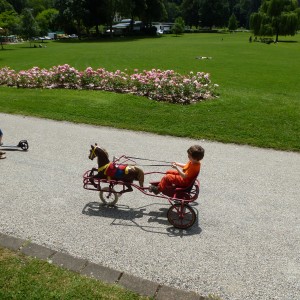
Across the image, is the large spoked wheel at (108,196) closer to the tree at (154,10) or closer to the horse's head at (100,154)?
the horse's head at (100,154)

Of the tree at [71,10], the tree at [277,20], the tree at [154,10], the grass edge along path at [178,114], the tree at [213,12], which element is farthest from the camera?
the tree at [213,12]

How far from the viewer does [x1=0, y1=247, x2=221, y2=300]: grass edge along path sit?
461 cm

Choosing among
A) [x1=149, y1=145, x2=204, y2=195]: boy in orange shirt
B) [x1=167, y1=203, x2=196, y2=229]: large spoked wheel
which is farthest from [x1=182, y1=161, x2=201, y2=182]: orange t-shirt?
[x1=167, y1=203, x2=196, y2=229]: large spoked wheel

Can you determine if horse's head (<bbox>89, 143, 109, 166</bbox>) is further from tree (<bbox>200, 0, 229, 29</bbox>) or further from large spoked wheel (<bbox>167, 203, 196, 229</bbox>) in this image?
tree (<bbox>200, 0, 229, 29</bbox>)

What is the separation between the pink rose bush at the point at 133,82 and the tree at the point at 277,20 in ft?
183

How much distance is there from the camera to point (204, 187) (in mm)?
7797

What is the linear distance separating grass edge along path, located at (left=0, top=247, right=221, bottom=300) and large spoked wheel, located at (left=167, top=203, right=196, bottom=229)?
5.57ft

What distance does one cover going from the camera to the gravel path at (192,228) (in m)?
5.12

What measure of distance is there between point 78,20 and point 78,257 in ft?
244

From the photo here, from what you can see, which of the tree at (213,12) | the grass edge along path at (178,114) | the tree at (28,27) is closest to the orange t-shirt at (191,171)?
the grass edge along path at (178,114)

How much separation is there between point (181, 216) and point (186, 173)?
2.65 ft

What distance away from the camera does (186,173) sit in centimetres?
617

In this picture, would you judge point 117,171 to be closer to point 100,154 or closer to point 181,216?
point 100,154

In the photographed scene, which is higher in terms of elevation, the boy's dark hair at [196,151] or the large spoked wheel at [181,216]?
the boy's dark hair at [196,151]
